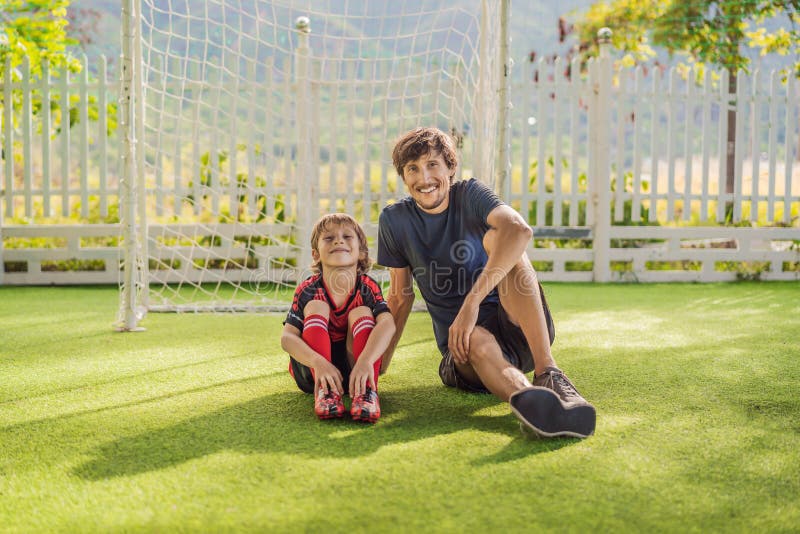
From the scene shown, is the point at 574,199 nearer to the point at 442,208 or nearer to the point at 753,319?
the point at 753,319

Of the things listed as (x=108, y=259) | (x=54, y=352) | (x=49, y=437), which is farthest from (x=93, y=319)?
(x=49, y=437)

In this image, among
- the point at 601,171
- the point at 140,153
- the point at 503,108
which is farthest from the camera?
the point at 601,171

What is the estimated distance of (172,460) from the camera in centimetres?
173

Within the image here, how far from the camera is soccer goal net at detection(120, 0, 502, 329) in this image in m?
3.91

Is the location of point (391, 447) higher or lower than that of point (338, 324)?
lower

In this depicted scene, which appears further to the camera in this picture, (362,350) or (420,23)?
(420,23)

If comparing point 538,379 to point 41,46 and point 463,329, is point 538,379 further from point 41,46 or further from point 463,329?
point 41,46

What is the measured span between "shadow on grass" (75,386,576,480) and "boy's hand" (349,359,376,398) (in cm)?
9

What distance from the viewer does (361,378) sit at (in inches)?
83.7

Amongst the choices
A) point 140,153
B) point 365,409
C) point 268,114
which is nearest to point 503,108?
point 365,409

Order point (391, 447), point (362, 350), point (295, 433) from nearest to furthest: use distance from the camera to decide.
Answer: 1. point (391, 447)
2. point (295, 433)
3. point (362, 350)

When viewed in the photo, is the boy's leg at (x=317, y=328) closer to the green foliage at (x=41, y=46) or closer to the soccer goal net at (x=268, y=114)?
the soccer goal net at (x=268, y=114)

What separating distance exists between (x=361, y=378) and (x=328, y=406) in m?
0.13

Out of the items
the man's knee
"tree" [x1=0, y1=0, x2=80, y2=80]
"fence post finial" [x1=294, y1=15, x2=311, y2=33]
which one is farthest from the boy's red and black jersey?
"tree" [x1=0, y1=0, x2=80, y2=80]
